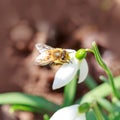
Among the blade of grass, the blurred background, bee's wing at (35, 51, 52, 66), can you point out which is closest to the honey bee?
bee's wing at (35, 51, 52, 66)

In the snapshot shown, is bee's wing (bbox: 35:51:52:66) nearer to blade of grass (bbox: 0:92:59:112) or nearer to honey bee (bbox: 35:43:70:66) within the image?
honey bee (bbox: 35:43:70:66)

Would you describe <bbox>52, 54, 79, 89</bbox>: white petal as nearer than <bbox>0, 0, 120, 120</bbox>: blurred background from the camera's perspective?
Yes

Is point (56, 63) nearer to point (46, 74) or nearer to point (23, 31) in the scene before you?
point (46, 74)

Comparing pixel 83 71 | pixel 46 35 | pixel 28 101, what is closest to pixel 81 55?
pixel 83 71

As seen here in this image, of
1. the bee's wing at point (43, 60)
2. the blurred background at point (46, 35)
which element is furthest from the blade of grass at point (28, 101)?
the bee's wing at point (43, 60)

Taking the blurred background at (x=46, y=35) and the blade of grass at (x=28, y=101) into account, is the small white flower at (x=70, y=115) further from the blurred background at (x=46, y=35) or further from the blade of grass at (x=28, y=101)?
the blurred background at (x=46, y=35)

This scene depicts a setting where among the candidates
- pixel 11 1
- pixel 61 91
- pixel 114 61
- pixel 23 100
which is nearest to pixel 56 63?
pixel 23 100

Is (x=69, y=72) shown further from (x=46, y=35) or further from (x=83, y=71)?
(x=46, y=35)
